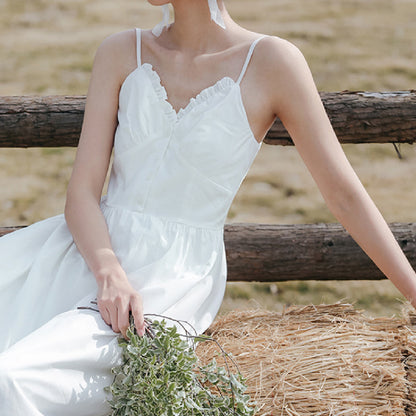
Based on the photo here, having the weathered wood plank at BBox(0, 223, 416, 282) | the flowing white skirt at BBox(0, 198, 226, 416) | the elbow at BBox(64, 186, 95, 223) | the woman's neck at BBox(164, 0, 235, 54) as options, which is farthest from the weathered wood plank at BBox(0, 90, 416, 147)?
the elbow at BBox(64, 186, 95, 223)

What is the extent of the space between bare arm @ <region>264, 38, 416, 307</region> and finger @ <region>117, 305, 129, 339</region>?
2.37 feet

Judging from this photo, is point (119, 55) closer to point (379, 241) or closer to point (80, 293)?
point (80, 293)

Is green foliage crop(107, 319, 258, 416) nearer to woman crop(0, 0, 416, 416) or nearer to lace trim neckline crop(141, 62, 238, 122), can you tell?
woman crop(0, 0, 416, 416)

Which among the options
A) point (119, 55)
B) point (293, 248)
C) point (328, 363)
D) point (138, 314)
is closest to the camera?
point (138, 314)

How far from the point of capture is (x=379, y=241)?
1.92m

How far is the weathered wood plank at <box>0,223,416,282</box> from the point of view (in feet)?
10.1

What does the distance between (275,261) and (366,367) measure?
4.18 ft

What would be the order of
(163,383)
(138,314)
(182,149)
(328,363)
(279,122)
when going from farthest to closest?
1. (279,122)
2. (182,149)
3. (328,363)
4. (138,314)
5. (163,383)

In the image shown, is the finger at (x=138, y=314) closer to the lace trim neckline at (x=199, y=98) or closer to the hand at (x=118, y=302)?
the hand at (x=118, y=302)

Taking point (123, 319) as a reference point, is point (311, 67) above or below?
→ below

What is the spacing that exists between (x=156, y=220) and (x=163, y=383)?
2.02ft

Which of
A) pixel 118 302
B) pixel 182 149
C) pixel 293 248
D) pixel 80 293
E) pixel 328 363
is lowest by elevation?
pixel 293 248

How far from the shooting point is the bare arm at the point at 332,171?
192cm

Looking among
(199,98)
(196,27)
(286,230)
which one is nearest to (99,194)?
(199,98)
